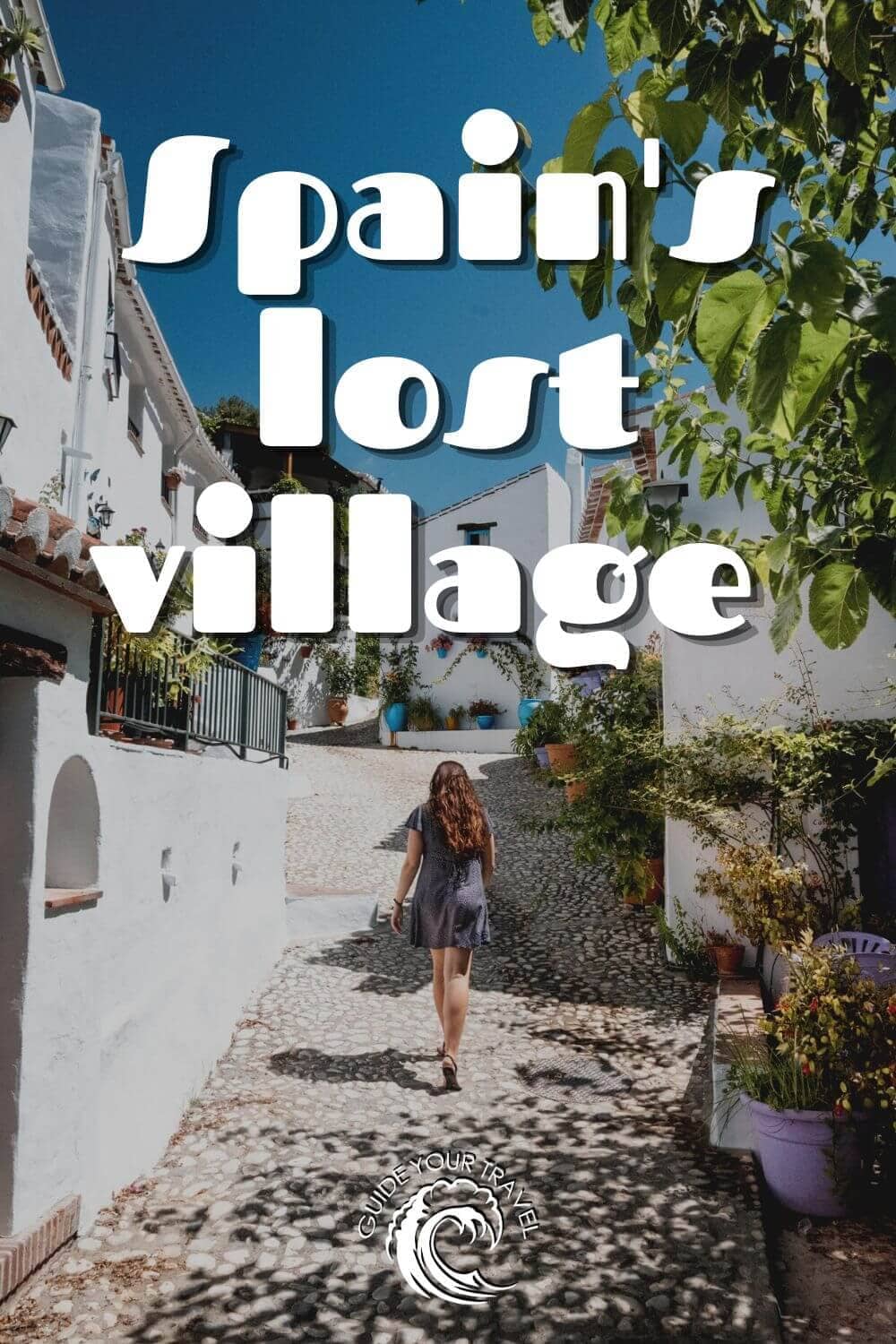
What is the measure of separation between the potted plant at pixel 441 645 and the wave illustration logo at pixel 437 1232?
1859 centimetres

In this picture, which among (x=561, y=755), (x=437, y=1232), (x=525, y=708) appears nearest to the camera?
(x=437, y=1232)

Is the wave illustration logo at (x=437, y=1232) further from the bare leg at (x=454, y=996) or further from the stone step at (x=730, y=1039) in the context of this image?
the stone step at (x=730, y=1039)

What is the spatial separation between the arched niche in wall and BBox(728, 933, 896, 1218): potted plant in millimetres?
3150

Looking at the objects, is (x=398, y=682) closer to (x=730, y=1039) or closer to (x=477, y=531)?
(x=477, y=531)

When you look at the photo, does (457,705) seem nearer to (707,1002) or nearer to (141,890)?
(707,1002)

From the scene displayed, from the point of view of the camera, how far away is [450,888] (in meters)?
5.51

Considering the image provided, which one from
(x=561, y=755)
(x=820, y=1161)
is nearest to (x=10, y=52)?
(x=820, y=1161)

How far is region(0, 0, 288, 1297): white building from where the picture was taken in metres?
3.46

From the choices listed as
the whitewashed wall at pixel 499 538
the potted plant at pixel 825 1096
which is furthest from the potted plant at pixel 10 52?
the whitewashed wall at pixel 499 538

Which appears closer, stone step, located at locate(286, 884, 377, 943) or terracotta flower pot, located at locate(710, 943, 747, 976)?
terracotta flower pot, located at locate(710, 943, 747, 976)

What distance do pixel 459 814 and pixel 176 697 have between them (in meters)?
1.94

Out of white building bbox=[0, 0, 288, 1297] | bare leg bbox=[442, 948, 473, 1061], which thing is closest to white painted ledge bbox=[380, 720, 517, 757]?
white building bbox=[0, 0, 288, 1297]

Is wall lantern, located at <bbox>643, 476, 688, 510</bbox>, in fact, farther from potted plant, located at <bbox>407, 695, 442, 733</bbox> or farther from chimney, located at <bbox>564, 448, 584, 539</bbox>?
chimney, located at <bbox>564, 448, 584, 539</bbox>

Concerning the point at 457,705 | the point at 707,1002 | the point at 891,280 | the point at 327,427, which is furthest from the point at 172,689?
the point at 457,705
